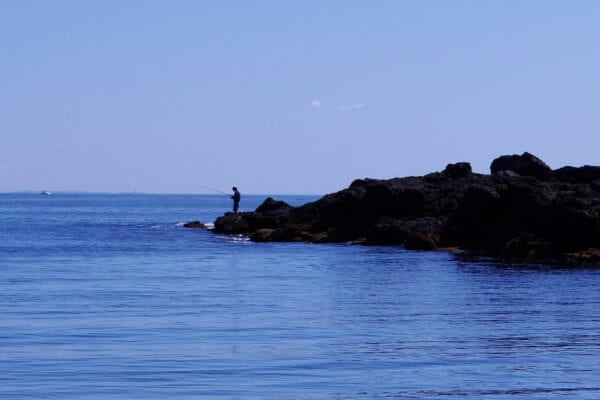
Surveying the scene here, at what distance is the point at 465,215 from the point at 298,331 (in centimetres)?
3251

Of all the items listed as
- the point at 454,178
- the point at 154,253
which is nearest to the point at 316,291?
the point at 154,253

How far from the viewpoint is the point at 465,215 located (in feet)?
181

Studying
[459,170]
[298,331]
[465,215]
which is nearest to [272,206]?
[459,170]

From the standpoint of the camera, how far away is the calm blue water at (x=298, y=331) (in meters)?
17.6

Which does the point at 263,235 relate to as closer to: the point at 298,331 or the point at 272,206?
the point at 272,206

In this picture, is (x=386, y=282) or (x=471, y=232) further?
(x=471, y=232)

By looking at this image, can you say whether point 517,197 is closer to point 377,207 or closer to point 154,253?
point 377,207

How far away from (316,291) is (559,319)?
9.34m

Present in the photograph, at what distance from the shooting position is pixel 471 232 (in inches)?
2172

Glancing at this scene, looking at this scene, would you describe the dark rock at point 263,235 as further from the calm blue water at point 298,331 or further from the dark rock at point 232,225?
the calm blue water at point 298,331

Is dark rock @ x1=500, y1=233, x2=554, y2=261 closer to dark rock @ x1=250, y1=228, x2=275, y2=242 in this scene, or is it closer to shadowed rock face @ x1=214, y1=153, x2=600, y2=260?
shadowed rock face @ x1=214, y1=153, x2=600, y2=260

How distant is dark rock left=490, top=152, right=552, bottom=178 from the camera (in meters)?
67.2

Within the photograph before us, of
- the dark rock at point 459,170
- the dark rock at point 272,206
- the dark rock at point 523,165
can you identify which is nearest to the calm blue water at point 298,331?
the dark rock at point 523,165

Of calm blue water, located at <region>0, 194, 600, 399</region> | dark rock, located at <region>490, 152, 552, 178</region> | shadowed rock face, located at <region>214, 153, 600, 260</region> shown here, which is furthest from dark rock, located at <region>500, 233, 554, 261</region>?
dark rock, located at <region>490, 152, 552, 178</region>
